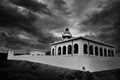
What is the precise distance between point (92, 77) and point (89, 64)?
2245 millimetres

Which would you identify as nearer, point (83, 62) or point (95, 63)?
point (83, 62)

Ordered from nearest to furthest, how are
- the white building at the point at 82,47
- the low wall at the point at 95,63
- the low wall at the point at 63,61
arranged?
the low wall at the point at 95,63 → the low wall at the point at 63,61 → the white building at the point at 82,47

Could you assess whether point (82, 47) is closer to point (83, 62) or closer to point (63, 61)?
point (83, 62)

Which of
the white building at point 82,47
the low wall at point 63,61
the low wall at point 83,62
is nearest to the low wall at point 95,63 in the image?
the low wall at point 83,62

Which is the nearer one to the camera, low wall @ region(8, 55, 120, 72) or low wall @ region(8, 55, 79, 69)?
low wall @ region(8, 55, 120, 72)

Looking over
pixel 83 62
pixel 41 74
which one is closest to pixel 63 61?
pixel 83 62

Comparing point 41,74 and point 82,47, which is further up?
point 82,47

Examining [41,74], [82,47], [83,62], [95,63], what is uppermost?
[82,47]

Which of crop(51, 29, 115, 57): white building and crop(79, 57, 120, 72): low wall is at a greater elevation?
crop(51, 29, 115, 57): white building

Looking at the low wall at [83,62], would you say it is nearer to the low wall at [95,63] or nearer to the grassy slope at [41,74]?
the low wall at [95,63]

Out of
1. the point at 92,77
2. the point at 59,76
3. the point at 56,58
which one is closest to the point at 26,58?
the point at 56,58

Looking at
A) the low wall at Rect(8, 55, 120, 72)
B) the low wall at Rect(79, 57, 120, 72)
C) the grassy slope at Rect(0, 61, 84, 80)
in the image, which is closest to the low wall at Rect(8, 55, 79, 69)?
the low wall at Rect(8, 55, 120, 72)

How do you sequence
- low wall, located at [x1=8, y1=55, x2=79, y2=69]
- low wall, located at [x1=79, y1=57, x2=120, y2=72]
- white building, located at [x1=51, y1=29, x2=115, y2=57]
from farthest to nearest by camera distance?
1. white building, located at [x1=51, y1=29, x2=115, y2=57]
2. low wall, located at [x1=8, y1=55, x2=79, y2=69]
3. low wall, located at [x1=79, y1=57, x2=120, y2=72]

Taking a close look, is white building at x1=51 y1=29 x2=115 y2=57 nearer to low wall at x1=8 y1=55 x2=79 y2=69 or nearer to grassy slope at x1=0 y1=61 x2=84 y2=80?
low wall at x1=8 y1=55 x2=79 y2=69
